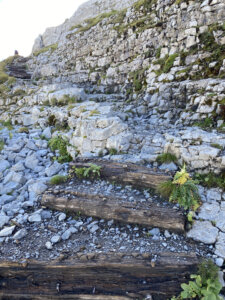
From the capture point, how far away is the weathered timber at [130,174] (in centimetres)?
739

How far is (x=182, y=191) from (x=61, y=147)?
24.2 ft

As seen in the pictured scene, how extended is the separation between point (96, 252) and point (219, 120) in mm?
8209

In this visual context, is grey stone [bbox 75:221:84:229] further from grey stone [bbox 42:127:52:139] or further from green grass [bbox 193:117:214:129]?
grey stone [bbox 42:127:52:139]

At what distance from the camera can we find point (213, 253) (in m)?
5.21

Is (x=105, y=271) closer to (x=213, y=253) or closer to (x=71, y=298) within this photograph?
(x=71, y=298)

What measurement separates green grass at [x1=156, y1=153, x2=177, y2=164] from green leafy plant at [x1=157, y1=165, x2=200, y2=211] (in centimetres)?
148

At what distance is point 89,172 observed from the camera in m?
8.41

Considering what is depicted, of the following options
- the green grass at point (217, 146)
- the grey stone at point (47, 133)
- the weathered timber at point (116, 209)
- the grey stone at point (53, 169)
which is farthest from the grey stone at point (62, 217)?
the grey stone at point (47, 133)

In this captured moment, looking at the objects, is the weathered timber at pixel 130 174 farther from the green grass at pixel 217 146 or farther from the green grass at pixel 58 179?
the green grass at pixel 217 146

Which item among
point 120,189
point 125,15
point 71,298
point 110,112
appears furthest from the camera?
point 125,15

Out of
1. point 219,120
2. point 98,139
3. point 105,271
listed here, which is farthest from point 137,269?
point 219,120

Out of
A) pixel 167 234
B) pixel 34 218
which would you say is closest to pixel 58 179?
pixel 34 218

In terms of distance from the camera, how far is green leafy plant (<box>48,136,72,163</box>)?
10473 mm

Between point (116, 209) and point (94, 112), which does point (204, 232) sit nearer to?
point (116, 209)
